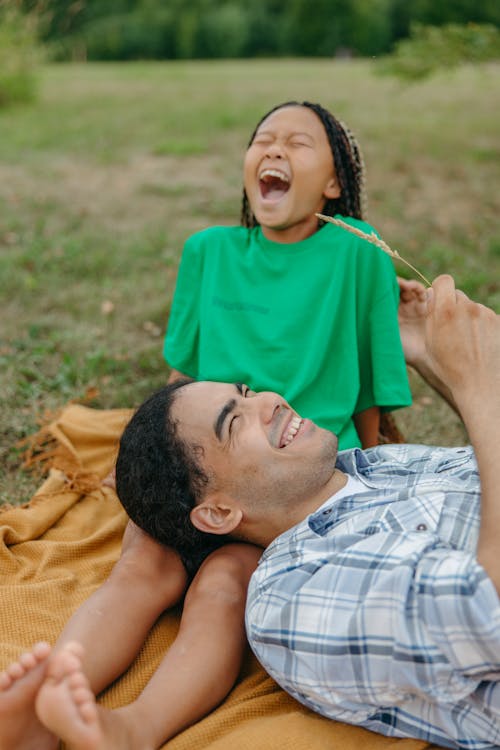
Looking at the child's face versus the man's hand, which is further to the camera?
the child's face

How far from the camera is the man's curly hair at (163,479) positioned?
2.42 metres

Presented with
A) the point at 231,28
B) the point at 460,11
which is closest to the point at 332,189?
the point at 460,11

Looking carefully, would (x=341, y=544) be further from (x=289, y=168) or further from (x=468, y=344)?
(x=289, y=168)

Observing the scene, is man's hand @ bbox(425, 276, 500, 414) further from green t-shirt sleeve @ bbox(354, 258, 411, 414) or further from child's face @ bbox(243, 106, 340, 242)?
child's face @ bbox(243, 106, 340, 242)

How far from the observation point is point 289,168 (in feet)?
10.3

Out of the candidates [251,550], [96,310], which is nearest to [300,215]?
[251,550]

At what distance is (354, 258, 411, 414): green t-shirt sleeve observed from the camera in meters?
3.15

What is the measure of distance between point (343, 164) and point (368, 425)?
1087mm

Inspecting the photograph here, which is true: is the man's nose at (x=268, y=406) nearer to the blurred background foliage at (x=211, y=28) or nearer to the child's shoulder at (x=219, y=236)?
the child's shoulder at (x=219, y=236)

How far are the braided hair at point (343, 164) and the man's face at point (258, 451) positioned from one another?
4.13 feet

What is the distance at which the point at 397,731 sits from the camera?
2.06 m

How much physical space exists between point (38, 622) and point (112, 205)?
17.9 ft

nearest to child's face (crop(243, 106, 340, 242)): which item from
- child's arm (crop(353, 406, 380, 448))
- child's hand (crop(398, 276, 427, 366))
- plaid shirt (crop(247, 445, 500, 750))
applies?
child's hand (crop(398, 276, 427, 366))

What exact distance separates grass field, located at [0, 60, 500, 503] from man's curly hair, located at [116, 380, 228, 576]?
1.06 meters
